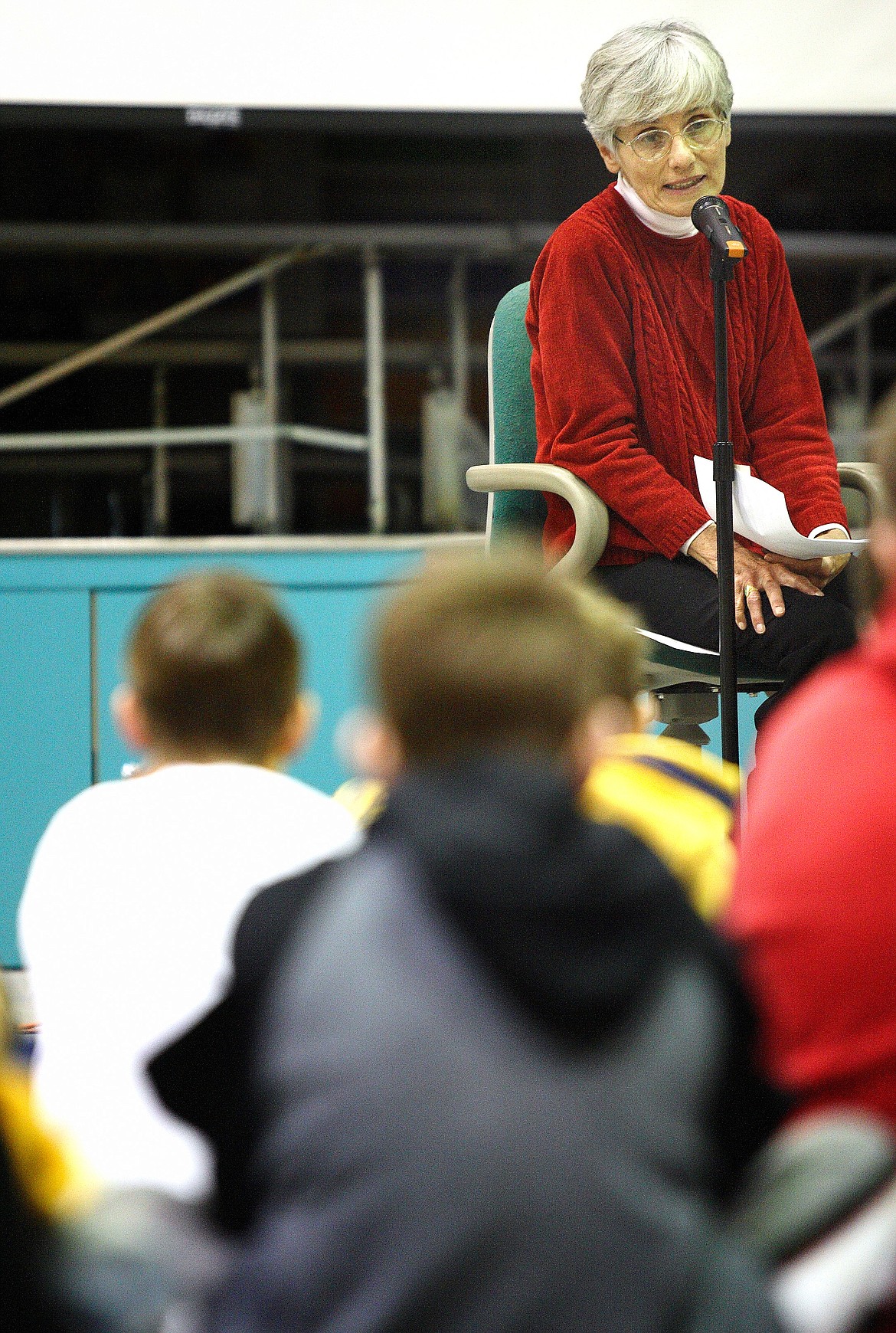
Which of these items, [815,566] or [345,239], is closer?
[815,566]

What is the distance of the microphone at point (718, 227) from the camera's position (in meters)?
1.84

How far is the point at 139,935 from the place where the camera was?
1005mm

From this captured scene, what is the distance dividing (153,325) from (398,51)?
3.12ft

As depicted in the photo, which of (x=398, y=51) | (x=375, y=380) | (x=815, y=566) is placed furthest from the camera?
(x=375, y=380)

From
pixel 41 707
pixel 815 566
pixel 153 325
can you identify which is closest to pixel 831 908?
pixel 815 566

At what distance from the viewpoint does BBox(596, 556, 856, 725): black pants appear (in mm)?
1977

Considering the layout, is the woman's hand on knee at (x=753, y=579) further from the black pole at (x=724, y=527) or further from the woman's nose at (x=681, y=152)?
the woman's nose at (x=681, y=152)

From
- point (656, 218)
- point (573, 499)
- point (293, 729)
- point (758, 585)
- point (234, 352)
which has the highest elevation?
point (234, 352)

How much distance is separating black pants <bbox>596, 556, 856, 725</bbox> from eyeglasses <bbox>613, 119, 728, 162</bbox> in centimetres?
59

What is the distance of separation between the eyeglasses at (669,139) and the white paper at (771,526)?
495 millimetres

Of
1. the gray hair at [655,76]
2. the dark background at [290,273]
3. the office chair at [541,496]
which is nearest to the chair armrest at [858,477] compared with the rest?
the office chair at [541,496]

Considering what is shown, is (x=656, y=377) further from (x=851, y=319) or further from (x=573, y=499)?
(x=851, y=319)

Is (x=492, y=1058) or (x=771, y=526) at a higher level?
(x=771, y=526)

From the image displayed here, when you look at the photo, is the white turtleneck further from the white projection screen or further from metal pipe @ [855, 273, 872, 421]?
metal pipe @ [855, 273, 872, 421]
